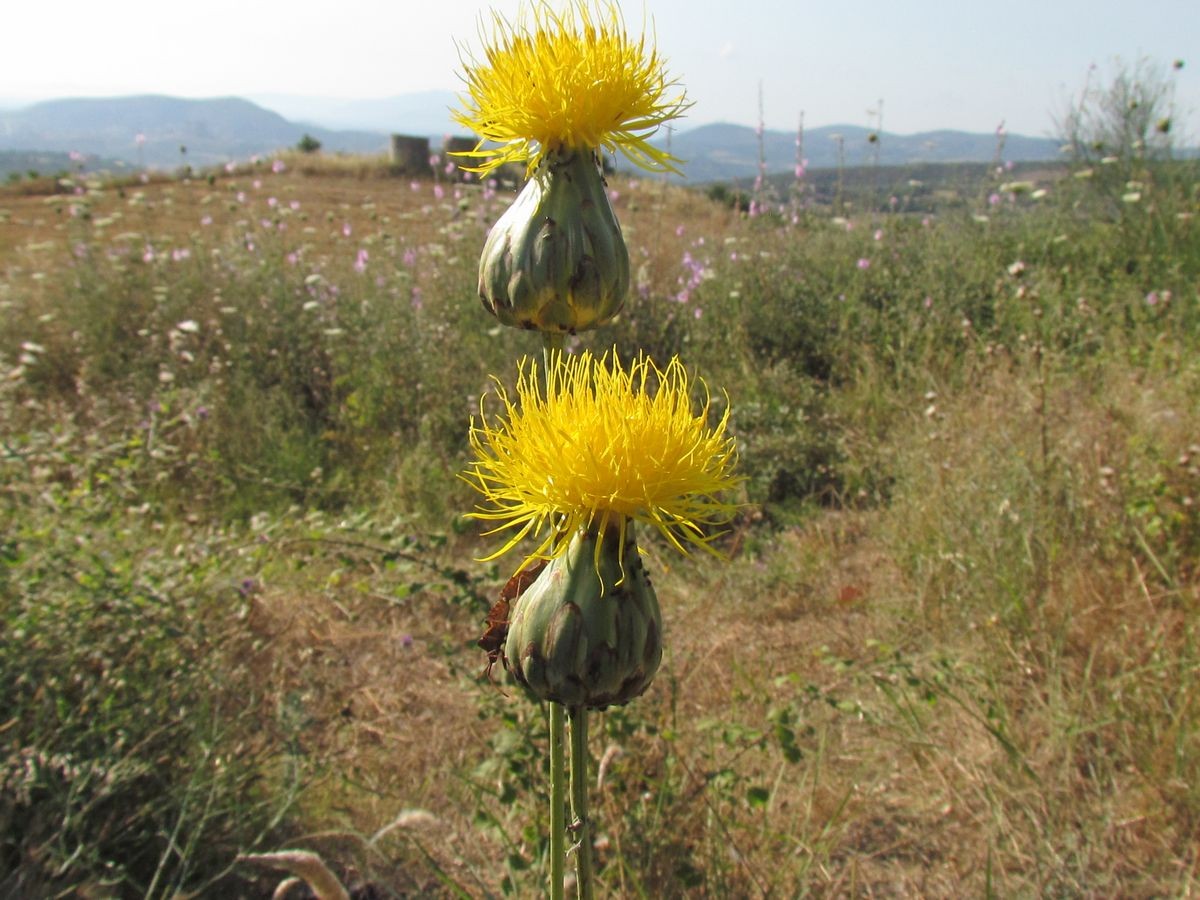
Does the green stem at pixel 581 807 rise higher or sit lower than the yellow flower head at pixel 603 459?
lower

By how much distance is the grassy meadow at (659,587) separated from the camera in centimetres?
216

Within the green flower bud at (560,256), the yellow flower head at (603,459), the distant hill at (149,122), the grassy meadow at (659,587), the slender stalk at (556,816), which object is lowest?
the grassy meadow at (659,587)

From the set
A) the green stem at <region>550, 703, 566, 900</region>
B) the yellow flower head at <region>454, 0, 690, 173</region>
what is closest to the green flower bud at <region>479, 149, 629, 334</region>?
the yellow flower head at <region>454, 0, 690, 173</region>

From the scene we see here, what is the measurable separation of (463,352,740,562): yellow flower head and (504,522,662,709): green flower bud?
4cm

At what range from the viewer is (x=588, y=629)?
1051mm

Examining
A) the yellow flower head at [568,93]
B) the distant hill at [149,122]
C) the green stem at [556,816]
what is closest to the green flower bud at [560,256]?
the yellow flower head at [568,93]

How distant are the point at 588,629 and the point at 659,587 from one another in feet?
8.84

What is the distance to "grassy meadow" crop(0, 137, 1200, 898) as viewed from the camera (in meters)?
2.16

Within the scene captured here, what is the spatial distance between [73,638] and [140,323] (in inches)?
151

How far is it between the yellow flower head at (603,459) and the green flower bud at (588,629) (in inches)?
1.5

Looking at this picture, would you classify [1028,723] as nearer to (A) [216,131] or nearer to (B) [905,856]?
(B) [905,856]

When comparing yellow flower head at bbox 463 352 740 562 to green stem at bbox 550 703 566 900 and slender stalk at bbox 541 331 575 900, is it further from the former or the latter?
green stem at bbox 550 703 566 900

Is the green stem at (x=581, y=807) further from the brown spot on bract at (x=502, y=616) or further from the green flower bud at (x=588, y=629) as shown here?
the brown spot on bract at (x=502, y=616)

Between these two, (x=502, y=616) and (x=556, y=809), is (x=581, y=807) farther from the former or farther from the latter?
(x=502, y=616)
